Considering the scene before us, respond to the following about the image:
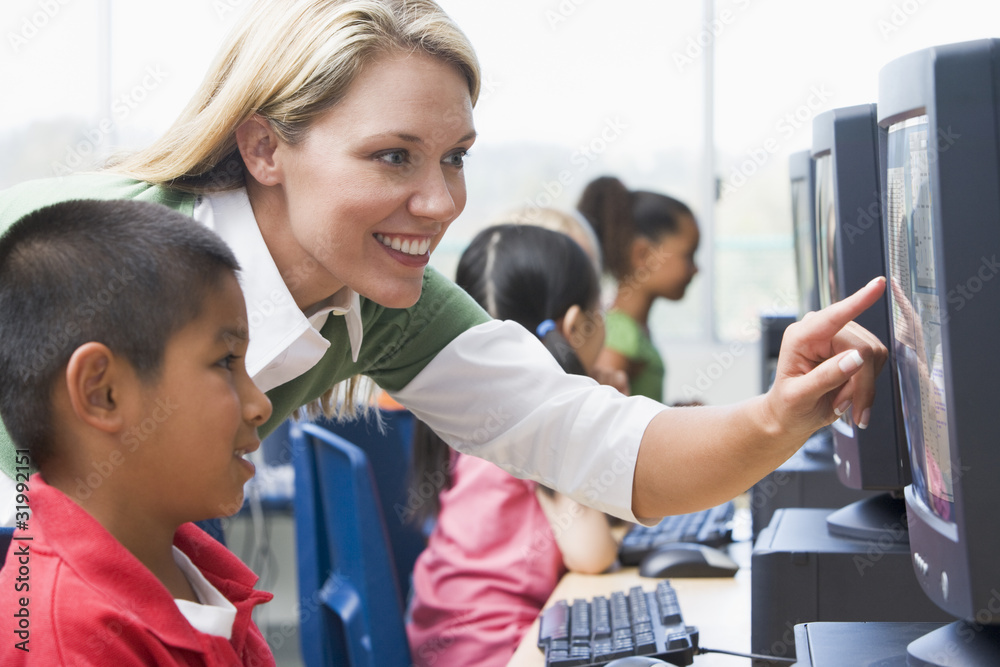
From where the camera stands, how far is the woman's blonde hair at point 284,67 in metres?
0.95

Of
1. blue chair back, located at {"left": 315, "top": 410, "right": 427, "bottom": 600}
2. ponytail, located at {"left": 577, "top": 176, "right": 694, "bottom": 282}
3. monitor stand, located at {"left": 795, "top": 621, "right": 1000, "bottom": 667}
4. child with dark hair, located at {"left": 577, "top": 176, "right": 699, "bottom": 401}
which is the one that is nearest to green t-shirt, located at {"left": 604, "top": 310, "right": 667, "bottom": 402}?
child with dark hair, located at {"left": 577, "top": 176, "right": 699, "bottom": 401}

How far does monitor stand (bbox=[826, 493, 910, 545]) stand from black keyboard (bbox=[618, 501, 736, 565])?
44 cm

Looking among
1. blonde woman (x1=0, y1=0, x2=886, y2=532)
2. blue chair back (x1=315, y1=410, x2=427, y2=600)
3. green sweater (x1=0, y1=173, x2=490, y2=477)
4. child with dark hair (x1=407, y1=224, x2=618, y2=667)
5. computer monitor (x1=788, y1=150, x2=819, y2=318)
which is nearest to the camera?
blonde woman (x1=0, y1=0, x2=886, y2=532)

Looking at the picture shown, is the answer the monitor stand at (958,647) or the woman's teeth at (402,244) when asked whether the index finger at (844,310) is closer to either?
the monitor stand at (958,647)

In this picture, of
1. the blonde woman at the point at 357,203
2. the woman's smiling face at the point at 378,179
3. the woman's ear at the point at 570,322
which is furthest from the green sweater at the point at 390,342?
the woman's ear at the point at 570,322

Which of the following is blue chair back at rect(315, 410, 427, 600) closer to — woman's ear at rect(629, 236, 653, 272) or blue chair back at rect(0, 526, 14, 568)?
woman's ear at rect(629, 236, 653, 272)

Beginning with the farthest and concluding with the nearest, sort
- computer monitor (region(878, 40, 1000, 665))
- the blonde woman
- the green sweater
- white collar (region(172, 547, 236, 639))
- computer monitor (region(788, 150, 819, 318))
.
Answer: computer monitor (region(788, 150, 819, 318))
the green sweater
the blonde woman
white collar (region(172, 547, 236, 639))
computer monitor (region(878, 40, 1000, 665))

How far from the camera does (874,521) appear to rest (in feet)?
3.46

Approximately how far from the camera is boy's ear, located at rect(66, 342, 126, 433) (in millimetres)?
636

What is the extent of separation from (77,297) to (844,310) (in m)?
0.57

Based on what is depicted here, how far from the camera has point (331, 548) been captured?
5.51ft

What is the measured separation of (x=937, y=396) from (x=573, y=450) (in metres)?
0.47

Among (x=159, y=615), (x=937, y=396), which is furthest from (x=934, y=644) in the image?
(x=159, y=615)

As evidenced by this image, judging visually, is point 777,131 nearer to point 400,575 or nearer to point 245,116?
point 400,575
